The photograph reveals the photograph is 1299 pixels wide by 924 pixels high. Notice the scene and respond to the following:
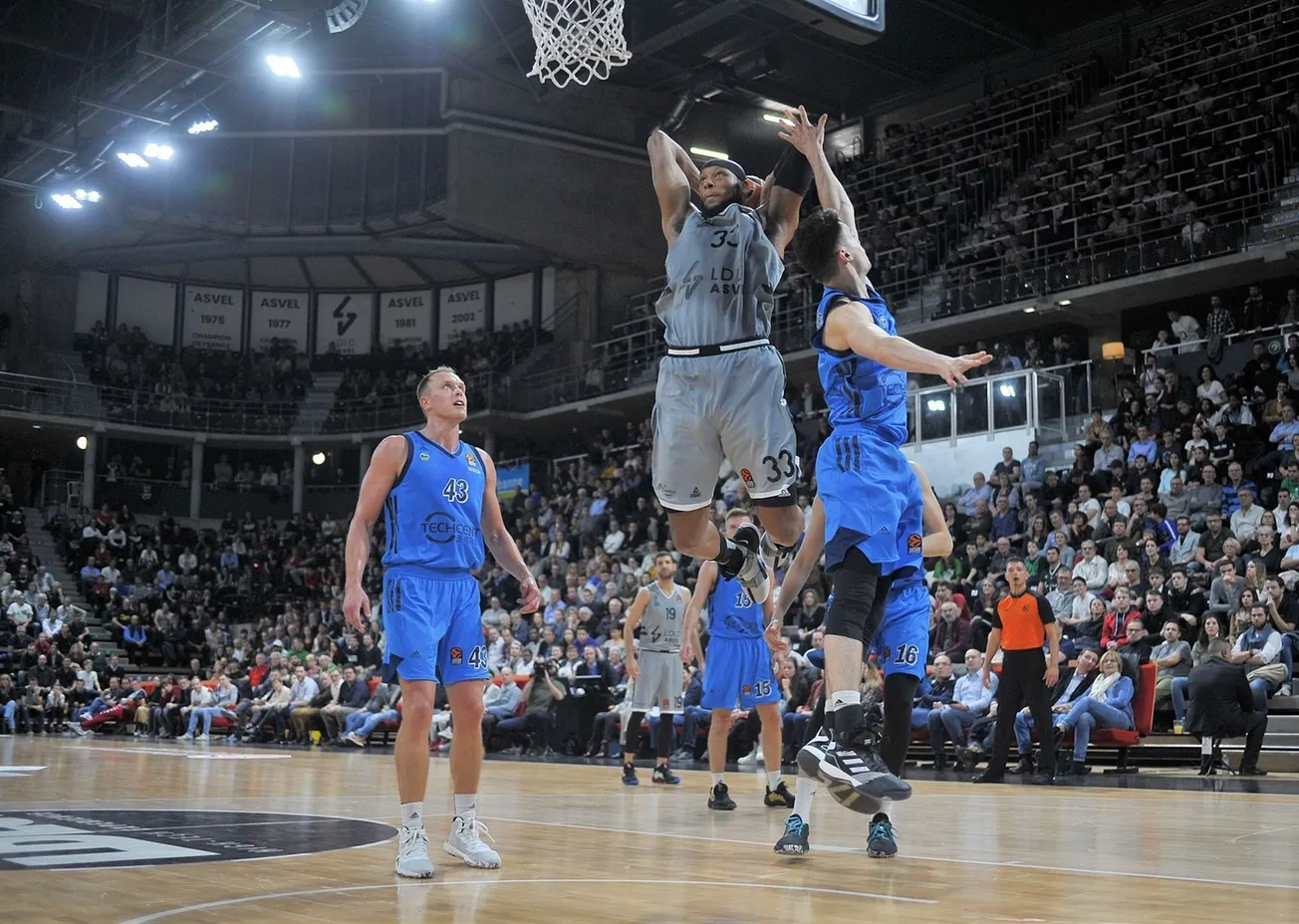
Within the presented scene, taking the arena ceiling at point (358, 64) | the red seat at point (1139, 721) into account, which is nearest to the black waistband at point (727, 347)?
the red seat at point (1139, 721)

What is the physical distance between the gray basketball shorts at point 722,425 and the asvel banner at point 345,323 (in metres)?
33.1

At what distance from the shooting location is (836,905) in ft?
13.6

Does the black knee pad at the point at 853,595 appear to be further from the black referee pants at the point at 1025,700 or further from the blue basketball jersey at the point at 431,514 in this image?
the black referee pants at the point at 1025,700

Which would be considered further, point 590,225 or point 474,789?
point 590,225

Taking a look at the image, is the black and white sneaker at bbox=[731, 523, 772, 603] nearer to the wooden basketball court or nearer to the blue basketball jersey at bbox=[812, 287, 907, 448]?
the blue basketball jersey at bbox=[812, 287, 907, 448]

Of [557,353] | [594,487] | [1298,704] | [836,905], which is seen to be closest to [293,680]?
[594,487]

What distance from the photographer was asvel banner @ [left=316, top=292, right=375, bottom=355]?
37.7 meters

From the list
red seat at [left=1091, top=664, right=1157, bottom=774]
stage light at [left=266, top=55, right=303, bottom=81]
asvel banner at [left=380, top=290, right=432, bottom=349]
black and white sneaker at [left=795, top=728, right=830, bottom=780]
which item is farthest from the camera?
asvel banner at [left=380, top=290, right=432, bottom=349]

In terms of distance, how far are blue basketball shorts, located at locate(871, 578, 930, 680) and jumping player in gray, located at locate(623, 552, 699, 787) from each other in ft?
18.5

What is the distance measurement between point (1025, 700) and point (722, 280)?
7166 millimetres

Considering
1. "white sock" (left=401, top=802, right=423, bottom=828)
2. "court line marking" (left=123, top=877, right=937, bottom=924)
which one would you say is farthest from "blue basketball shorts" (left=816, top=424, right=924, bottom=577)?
"white sock" (left=401, top=802, right=423, bottom=828)

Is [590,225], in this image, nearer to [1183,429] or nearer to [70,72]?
[70,72]

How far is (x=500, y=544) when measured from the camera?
601 centimetres

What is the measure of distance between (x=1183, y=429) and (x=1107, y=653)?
5.87 m
